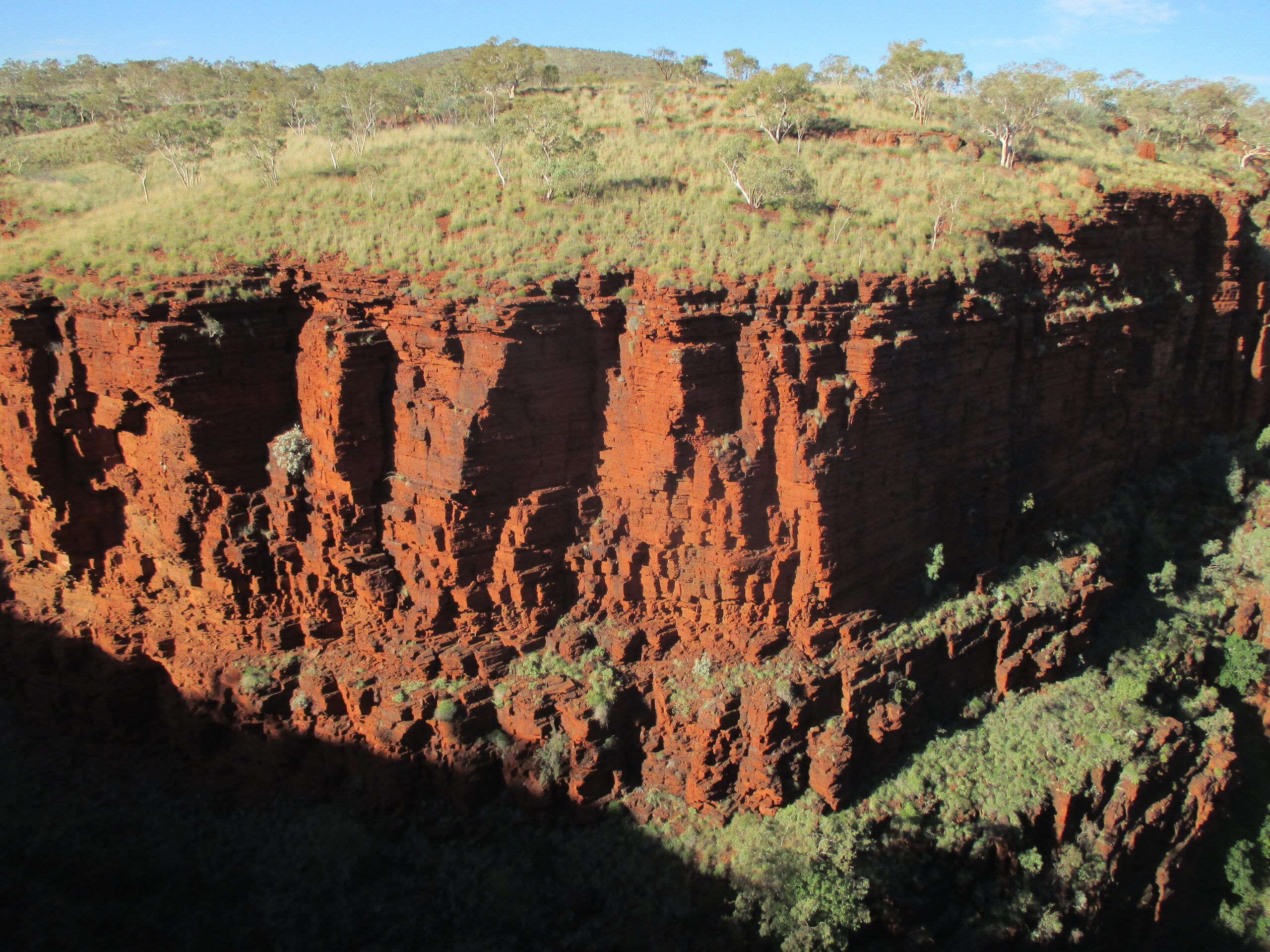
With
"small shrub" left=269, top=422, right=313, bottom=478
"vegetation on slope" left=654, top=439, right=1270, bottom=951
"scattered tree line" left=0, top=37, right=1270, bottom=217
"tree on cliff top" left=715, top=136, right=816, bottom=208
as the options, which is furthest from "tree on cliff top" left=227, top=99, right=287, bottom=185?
"vegetation on slope" left=654, top=439, right=1270, bottom=951

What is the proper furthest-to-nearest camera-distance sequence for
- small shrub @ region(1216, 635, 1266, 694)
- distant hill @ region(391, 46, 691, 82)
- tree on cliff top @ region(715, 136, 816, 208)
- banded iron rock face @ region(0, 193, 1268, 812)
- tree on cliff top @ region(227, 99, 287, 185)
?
distant hill @ region(391, 46, 691, 82), tree on cliff top @ region(227, 99, 287, 185), small shrub @ region(1216, 635, 1266, 694), tree on cliff top @ region(715, 136, 816, 208), banded iron rock face @ region(0, 193, 1268, 812)

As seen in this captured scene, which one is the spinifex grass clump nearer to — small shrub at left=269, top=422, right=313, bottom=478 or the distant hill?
small shrub at left=269, top=422, right=313, bottom=478

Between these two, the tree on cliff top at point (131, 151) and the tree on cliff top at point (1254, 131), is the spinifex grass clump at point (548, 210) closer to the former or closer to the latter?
the tree on cliff top at point (131, 151)

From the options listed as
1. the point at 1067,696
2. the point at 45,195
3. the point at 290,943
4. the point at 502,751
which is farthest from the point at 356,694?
the point at 45,195

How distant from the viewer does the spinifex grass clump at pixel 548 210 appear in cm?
1678

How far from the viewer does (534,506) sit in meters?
15.9

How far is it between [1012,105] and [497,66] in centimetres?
1990

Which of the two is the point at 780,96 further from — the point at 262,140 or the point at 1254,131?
the point at 1254,131

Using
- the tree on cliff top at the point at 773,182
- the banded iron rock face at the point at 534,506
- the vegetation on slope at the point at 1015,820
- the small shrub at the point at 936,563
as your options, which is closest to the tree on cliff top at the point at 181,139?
the banded iron rock face at the point at 534,506

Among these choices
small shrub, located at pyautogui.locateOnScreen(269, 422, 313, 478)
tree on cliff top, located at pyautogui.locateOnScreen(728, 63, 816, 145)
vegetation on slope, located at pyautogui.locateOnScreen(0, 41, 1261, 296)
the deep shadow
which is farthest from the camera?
tree on cliff top, located at pyautogui.locateOnScreen(728, 63, 816, 145)

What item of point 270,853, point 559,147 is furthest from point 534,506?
point 559,147

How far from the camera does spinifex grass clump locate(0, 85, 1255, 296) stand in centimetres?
1678

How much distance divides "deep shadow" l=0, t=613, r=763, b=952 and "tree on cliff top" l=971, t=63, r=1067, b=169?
2513 centimetres

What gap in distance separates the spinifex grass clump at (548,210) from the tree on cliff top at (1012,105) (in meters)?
1.19
